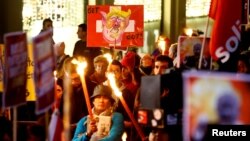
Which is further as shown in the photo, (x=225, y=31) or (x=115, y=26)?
(x=115, y=26)

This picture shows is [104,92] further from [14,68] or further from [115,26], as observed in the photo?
[115,26]

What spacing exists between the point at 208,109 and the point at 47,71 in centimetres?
188

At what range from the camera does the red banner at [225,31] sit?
813 cm

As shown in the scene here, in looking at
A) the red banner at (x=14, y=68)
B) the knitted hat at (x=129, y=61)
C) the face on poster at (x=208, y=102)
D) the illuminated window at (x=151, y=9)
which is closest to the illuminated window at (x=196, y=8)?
the illuminated window at (x=151, y=9)

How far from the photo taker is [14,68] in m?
7.33

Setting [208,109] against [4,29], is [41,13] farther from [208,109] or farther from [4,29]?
[208,109]

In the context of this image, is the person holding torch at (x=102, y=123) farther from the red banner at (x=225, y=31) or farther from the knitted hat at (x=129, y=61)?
the knitted hat at (x=129, y=61)

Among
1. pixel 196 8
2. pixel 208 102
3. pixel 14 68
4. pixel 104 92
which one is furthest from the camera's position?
pixel 196 8

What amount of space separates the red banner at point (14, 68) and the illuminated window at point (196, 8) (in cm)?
1365

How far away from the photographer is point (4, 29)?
14344mm

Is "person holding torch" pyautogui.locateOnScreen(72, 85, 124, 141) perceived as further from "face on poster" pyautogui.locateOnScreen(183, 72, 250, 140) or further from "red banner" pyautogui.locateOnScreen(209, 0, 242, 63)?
"face on poster" pyautogui.locateOnScreen(183, 72, 250, 140)

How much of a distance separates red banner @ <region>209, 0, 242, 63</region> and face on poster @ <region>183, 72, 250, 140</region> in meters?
2.14

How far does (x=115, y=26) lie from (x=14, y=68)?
5.57m

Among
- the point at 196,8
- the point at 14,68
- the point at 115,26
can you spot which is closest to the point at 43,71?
the point at 14,68
